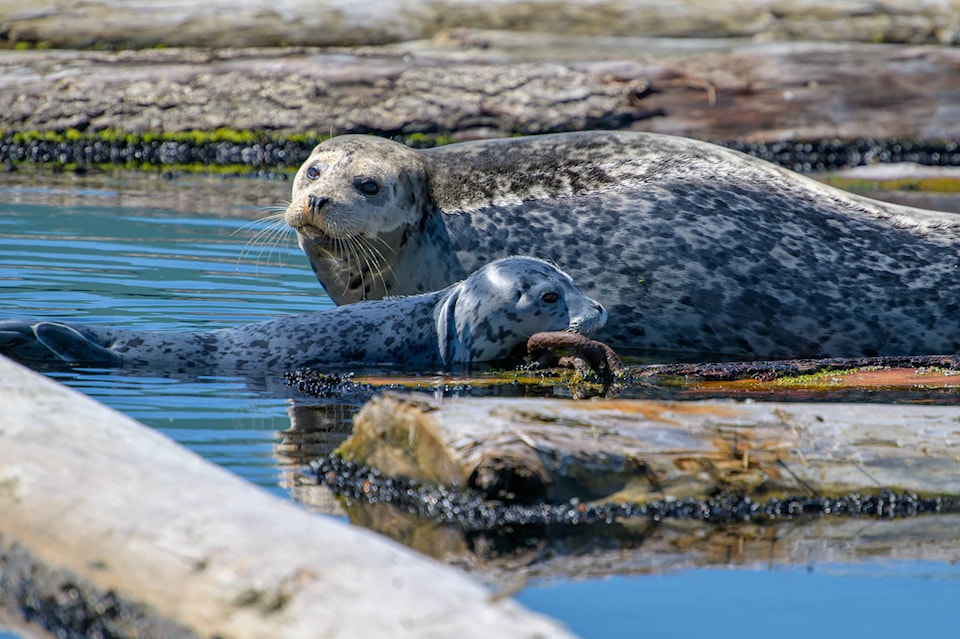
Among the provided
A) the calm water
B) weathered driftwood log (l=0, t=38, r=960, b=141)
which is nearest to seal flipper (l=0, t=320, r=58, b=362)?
the calm water

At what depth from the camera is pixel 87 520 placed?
2.77m

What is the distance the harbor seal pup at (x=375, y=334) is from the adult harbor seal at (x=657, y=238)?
2.37 feet

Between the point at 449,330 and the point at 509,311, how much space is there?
0.31 meters

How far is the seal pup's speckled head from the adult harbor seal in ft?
2.64

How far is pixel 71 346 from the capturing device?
5598 millimetres

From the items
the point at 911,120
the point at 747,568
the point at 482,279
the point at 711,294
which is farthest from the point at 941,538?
the point at 911,120

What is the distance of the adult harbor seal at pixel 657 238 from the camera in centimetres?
629

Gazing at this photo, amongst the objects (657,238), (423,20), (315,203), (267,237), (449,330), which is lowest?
(267,237)

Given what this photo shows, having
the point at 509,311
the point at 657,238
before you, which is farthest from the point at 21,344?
the point at 657,238

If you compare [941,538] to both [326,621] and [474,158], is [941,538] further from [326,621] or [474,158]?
[474,158]

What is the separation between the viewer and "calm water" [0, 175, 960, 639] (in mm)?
2906

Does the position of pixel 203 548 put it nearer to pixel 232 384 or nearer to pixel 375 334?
pixel 232 384

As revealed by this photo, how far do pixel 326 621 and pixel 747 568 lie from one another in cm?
125

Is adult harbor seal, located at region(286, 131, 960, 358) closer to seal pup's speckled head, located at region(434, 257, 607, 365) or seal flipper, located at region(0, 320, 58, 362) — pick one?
seal pup's speckled head, located at region(434, 257, 607, 365)
